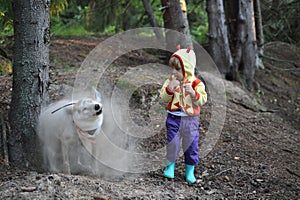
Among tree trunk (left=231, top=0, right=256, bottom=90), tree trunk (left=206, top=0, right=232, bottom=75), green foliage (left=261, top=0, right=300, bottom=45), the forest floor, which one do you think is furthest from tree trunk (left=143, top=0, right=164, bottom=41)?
green foliage (left=261, top=0, right=300, bottom=45)

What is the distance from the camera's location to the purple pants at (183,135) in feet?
A: 14.6

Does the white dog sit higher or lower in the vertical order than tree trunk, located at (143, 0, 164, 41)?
lower

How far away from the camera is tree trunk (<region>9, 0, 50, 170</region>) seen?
155 inches

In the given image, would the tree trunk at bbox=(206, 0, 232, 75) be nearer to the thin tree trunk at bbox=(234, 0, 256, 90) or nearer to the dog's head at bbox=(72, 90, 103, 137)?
the thin tree trunk at bbox=(234, 0, 256, 90)

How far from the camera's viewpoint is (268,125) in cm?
680

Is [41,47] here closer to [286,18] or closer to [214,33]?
[214,33]

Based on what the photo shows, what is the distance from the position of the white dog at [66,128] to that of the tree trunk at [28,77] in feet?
0.37

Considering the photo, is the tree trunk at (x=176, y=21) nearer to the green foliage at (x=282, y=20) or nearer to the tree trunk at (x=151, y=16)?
the tree trunk at (x=151, y=16)

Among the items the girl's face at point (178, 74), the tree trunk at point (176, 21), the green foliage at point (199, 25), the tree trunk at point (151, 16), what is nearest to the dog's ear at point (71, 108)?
the girl's face at point (178, 74)

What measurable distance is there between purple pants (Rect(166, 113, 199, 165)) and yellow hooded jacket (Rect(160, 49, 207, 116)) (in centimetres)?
11

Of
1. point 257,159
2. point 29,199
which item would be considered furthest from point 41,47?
point 257,159

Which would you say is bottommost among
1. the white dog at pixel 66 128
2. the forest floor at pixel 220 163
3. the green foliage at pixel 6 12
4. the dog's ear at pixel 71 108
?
the forest floor at pixel 220 163

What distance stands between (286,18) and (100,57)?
18.1 feet

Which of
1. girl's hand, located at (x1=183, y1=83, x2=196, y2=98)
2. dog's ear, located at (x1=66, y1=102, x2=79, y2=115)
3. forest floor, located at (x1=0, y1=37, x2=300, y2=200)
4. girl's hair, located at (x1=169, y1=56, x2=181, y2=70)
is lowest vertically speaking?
forest floor, located at (x1=0, y1=37, x2=300, y2=200)
